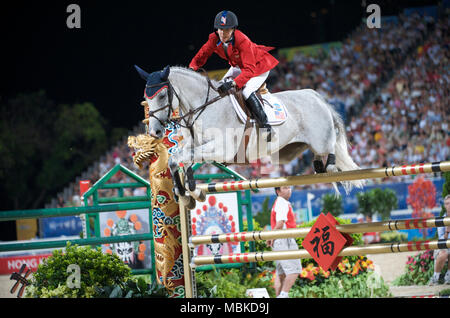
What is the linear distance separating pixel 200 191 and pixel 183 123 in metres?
0.52

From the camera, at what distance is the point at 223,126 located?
4070 millimetres

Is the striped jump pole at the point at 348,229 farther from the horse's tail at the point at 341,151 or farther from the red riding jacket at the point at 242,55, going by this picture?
the red riding jacket at the point at 242,55

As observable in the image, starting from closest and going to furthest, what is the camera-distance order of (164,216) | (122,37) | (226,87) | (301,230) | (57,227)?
(301,230) → (226,87) → (164,216) → (57,227) → (122,37)

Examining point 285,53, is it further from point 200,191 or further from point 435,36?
point 200,191

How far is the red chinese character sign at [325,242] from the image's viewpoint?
12.4 ft

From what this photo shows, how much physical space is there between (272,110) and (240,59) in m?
0.44

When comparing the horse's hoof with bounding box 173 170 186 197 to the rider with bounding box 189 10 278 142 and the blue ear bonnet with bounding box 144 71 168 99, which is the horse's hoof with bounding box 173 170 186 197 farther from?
the rider with bounding box 189 10 278 142

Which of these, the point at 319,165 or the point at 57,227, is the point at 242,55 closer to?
the point at 319,165

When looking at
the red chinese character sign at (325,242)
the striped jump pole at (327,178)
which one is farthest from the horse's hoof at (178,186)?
the red chinese character sign at (325,242)

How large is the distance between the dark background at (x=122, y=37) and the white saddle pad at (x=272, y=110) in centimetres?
892

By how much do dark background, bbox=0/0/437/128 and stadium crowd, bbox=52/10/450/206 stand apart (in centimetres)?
88

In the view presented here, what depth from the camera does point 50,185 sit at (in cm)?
1471

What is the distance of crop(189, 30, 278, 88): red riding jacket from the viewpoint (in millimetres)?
4051

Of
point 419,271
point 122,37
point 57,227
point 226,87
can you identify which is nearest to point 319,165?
point 226,87
